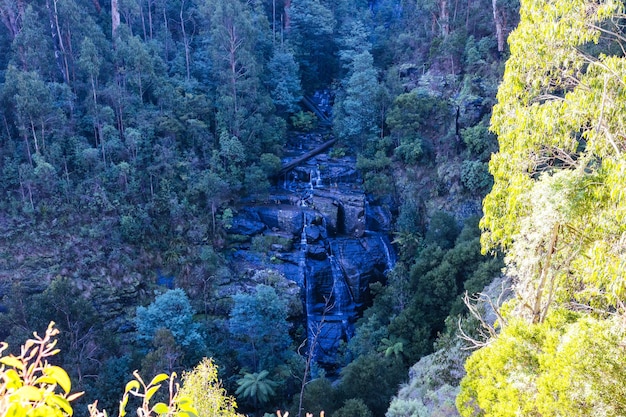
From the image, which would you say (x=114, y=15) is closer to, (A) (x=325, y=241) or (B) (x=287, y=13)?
(B) (x=287, y=13)

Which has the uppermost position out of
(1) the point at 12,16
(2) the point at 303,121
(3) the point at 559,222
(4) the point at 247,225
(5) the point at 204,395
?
(1) the point at 12,16

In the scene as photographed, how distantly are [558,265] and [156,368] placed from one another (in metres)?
12.5

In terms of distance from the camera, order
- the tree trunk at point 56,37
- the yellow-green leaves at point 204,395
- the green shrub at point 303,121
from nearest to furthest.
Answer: the yellow-green leaves at point 204,395 < the tree trunk at point 56,37 < the green shrub at point 303,121

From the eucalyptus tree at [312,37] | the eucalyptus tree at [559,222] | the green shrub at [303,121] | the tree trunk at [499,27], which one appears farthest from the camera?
the eucalyptus tree at [312,37]

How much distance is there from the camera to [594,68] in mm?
5168

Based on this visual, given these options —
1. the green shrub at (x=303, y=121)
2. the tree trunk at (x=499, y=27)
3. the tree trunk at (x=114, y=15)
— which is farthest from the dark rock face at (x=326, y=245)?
the tree trunk at (x=114, y=15)

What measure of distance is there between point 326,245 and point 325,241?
0.83ft

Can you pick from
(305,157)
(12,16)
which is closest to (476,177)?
(305,157)

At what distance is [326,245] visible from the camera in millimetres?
22875

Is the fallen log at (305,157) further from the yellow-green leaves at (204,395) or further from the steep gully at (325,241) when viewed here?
the yellow-green leaves at (204,395)

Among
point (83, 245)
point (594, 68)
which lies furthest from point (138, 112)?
point (594, 68)

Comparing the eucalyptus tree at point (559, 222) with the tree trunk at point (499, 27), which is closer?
the eucalyptus tree at point (559, 222)

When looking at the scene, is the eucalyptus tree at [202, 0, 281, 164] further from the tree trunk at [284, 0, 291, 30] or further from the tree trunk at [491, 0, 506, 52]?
the tree trunk at [491, 0, 506, 52]

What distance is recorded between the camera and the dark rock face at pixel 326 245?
821 inches
